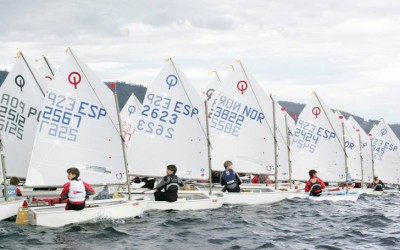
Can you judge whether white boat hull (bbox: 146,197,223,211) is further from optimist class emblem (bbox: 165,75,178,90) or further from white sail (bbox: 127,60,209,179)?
optimist class emblem (bbox: 165,75,178,90)

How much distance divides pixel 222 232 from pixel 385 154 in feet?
94.3

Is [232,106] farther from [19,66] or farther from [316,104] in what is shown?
[19,66]

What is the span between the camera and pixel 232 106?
95.2 ft

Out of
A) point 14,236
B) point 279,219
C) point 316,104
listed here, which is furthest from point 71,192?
point 316,104

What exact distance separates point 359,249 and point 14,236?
9.09m

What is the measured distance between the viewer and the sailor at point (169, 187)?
21906 mm

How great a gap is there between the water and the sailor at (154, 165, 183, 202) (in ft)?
2.01

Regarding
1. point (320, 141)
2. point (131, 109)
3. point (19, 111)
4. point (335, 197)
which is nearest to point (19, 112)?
point (19, 111)

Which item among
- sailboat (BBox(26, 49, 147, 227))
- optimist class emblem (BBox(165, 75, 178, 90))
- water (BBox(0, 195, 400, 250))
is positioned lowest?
water (BBox(0, 195, 400, 250))

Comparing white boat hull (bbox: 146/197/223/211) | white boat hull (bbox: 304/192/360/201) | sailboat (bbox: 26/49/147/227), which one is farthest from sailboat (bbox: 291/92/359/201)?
sailboat (bbox: 26/49/147/227)

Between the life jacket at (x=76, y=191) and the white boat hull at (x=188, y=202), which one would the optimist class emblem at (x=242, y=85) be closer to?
the white boat hull at (x=188, y=202)

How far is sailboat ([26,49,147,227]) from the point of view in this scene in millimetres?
20828

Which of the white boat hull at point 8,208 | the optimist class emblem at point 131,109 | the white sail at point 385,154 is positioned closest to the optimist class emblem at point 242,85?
the white boat hull at point 8,208

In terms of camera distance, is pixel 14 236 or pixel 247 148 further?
pixel 247 148
